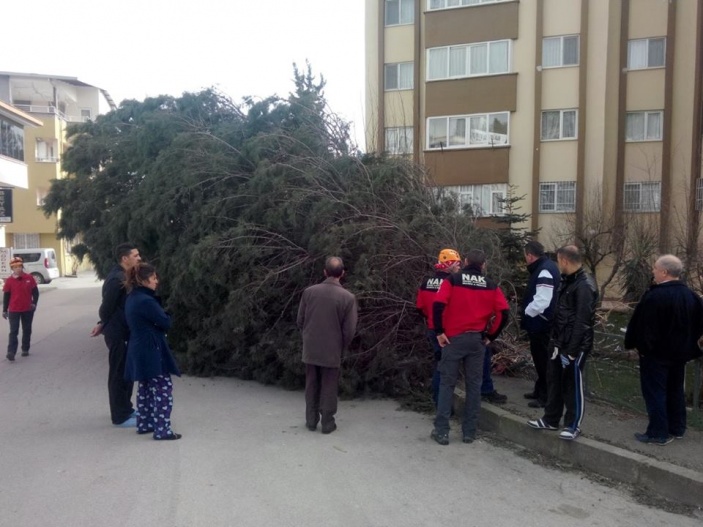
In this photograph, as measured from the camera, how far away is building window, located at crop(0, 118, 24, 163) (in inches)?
1190

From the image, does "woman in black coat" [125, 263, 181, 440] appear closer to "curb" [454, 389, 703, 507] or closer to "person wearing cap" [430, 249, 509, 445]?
"person wearing cap" [430, 249, 509, 445]

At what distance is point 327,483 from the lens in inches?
208

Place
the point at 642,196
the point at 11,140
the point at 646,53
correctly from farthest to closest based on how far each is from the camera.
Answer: the point at 11,140, the point at 646,53, the point at 642,196

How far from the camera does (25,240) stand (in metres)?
43.9

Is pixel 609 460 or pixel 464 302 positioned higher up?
pixel 464 302

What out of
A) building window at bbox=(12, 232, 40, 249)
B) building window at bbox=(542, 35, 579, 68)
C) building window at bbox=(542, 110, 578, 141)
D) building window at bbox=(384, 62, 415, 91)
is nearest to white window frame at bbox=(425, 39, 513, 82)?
building window at bbox=(384, 62, 415, 91)

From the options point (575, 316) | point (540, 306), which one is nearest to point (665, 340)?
point (575, 316)

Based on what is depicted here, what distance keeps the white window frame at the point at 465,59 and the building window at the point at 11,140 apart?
19952mm

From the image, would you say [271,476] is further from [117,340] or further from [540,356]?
[540,356]

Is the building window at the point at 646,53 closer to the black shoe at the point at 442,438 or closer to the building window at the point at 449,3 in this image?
the building window at the point at 449,3

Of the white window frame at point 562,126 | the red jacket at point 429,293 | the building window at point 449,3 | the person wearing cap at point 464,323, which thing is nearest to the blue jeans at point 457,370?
the person wearing cap at point 464,323

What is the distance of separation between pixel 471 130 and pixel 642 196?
230 inches

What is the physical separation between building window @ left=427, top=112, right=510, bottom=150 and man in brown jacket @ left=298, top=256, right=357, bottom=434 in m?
16.2

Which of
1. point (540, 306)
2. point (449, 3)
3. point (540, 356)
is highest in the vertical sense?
point (449, 3)
